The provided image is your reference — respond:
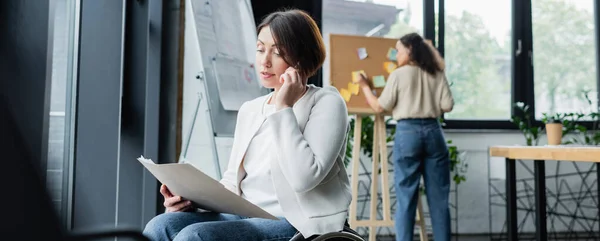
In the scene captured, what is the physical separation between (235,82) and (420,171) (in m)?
1.30

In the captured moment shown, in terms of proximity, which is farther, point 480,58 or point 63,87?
point 480,58

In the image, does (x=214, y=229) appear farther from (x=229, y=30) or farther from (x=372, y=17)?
(x=372, y=17)

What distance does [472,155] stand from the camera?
4457 millimetres

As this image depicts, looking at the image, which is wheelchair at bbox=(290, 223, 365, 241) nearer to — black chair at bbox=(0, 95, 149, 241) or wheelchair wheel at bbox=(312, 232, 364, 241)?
wheelchair wheel at bbox=(312, 232, 364, 241)

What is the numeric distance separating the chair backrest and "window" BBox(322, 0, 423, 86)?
13.7ft

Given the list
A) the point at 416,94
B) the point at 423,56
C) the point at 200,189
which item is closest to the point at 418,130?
the point at 416,94

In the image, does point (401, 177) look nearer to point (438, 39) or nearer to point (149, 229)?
point (438, 39)

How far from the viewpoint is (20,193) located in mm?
318

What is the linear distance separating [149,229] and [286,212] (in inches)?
12.1

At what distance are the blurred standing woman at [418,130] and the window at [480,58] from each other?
141cm

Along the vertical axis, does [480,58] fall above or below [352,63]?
above

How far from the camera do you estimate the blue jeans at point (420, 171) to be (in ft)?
10.5

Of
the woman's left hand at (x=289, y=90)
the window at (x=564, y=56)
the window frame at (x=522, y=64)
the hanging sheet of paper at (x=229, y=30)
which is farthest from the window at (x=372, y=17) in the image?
the woman's left hand at (x=289, y=90)

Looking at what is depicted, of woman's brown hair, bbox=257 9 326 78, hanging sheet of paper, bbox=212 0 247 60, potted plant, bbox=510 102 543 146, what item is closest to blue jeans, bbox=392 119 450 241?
hanging sheet of paper, bbox=212 0 247 60
